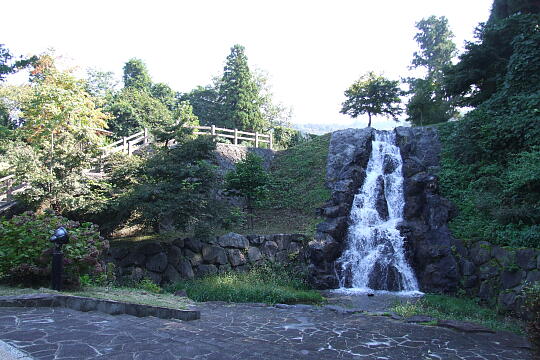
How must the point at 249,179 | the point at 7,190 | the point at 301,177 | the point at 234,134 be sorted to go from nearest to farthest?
1. the point at 7,190
2. the point at 249,179
3. the point at 301,177
4. the point at 234,134

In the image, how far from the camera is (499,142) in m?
13.4

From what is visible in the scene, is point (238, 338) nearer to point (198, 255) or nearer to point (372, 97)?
point (198, 255)

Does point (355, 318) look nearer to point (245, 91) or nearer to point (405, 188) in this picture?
point (405, 188)

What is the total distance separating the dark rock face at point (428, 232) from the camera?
1163cm

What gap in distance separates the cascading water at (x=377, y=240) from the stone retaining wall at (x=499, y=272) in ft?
5.93

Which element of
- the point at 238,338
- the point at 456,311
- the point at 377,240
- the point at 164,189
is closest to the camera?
the point at 238,338

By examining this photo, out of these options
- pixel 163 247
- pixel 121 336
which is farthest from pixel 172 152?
pixel 121 336

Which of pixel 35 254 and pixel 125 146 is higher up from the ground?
pixel 125 146

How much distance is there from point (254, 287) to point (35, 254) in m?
5.35

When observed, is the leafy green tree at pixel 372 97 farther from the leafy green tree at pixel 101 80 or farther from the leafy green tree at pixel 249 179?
the leafy green tree at pixel 101 80

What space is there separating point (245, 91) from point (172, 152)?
24.2 m

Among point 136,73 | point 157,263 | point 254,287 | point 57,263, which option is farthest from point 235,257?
point 136,73

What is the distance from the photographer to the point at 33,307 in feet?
17.6

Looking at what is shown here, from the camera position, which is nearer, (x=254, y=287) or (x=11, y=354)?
(x=11, y=354)
